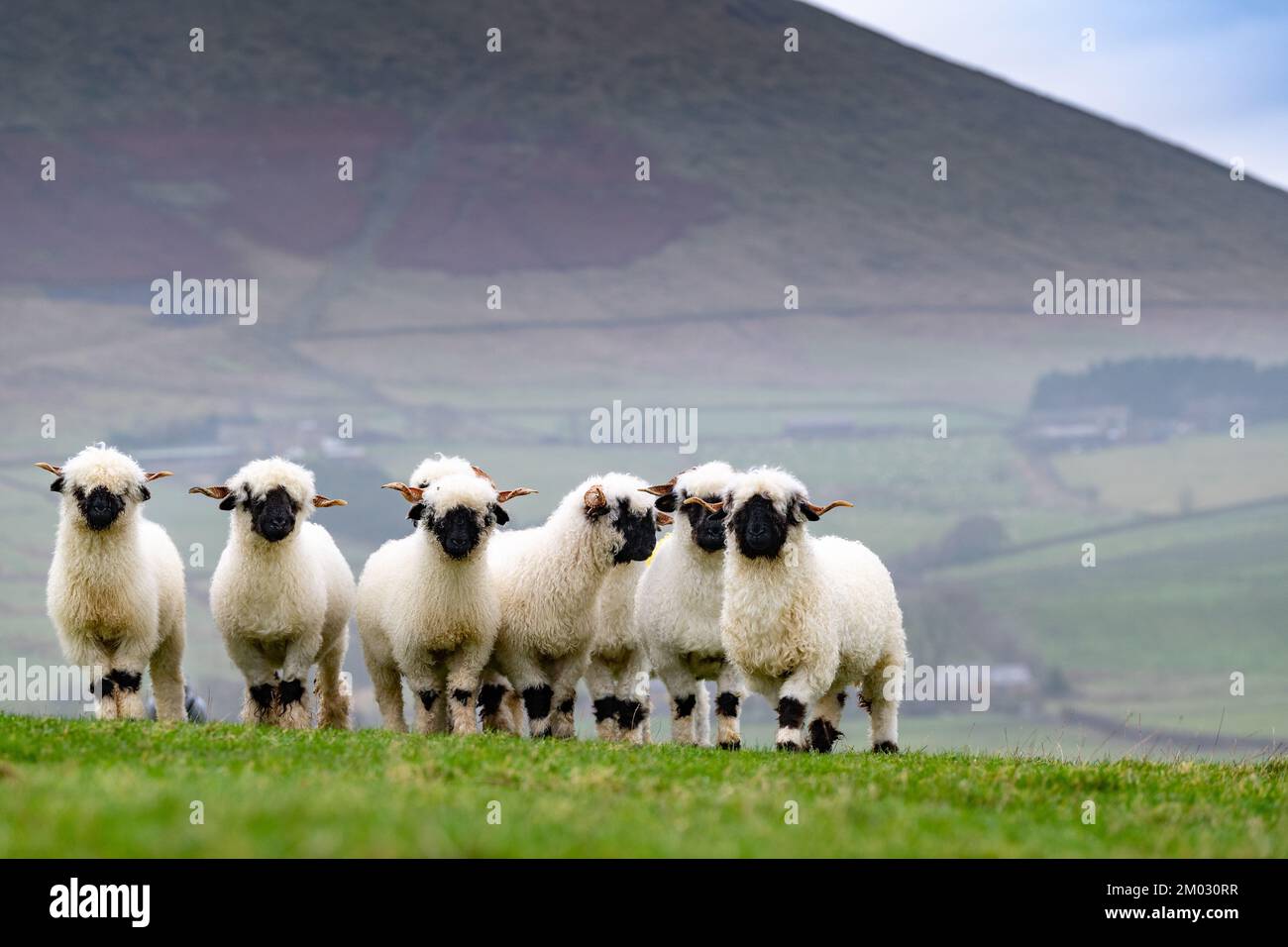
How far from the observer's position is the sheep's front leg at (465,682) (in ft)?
54.3

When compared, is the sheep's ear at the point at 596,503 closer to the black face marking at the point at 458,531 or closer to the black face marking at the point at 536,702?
the black face marking at the point at 458,531

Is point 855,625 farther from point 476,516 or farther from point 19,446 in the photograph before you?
point 19,446

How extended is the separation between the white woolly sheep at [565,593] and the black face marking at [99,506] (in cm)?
412

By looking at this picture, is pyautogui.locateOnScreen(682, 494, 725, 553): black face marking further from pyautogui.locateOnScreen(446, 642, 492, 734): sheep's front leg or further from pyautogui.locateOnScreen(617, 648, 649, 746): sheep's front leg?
pyautogui.locateOnScreen(446, 642, 492, 734): sheep's front leg

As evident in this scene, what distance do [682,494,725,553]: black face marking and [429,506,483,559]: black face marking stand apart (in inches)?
87.0

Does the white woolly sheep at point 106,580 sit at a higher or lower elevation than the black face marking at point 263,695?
higher

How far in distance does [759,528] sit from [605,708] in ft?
11.8

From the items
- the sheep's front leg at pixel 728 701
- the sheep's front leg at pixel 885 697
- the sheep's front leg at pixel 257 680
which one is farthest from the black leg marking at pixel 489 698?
the sheep's front leg at pixel 885 697

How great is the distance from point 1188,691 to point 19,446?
446 feet

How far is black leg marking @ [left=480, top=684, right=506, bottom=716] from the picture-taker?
17922mm

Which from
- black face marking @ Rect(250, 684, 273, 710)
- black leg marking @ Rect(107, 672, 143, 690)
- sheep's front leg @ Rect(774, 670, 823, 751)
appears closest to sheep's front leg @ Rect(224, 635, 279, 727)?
black face marking @ Rect(250, 684, 273, 710)

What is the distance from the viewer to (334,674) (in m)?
18.8
